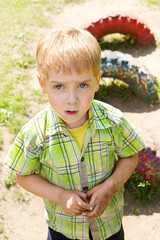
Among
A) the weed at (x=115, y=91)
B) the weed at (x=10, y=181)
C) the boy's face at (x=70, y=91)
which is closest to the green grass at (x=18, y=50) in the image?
the weed at (x=10, y=181)

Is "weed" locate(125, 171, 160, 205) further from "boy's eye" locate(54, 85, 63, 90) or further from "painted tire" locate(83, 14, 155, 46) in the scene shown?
"painted tire" locate(83, 14, 155, 46)

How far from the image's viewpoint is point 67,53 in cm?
153

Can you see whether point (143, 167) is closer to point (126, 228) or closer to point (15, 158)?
point (126, 228)

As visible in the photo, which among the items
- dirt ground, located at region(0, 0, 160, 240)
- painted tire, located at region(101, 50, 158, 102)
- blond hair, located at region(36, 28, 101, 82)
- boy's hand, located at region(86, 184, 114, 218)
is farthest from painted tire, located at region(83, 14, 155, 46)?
boy's hand, located at region(86, 184, 114, 218)

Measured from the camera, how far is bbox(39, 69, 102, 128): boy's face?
5.09 feet

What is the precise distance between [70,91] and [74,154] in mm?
387

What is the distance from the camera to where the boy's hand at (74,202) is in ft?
5.68

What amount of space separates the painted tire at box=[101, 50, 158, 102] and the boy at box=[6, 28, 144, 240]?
2206mm

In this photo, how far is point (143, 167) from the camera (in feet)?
9.95

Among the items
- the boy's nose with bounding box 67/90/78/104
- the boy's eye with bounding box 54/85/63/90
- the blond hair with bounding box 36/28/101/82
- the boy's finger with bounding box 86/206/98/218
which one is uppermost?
the blond hair with bounding box 36/28/101/82

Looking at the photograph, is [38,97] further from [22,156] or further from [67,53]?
[67,53]

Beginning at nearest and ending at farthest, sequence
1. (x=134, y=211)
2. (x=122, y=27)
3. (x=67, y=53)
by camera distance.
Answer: (x=67, y=53) < (x=134, y=211) < (x=122, y=27)


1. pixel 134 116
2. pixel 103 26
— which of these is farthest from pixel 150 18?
pixel 134 116

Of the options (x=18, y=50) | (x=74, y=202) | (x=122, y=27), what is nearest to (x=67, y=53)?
(x=74, y=202)
